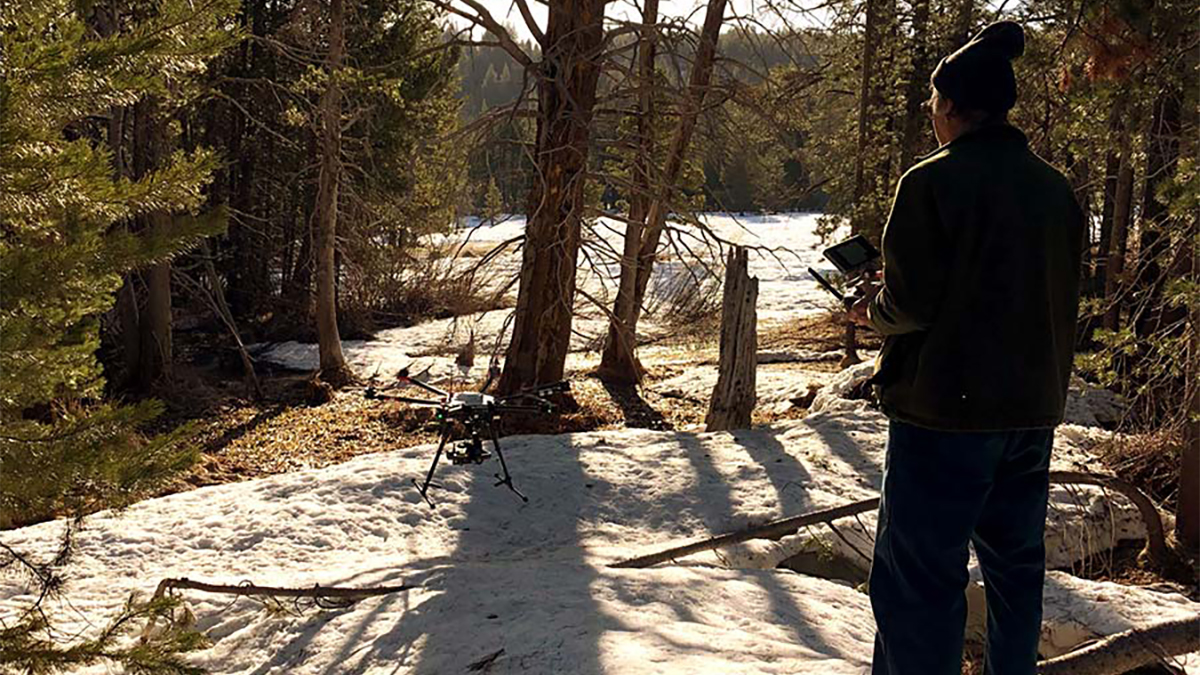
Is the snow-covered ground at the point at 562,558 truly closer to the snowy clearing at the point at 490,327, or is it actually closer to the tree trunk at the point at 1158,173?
the tree trunk at the point at 1158,173

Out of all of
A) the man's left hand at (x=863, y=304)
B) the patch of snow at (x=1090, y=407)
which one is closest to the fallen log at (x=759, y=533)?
the man's left hand at (x=863, y=304)

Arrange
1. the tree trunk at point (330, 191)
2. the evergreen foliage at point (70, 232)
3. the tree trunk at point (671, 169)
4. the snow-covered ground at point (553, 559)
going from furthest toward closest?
the tree trunk at point (330, 191)
the tree trunk at point (671, 169)
the snow-covered ground at point (553, 559)
the evergreen foliage at point (70, 232)

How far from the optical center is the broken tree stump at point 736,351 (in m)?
10.4

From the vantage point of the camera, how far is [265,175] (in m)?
22.3

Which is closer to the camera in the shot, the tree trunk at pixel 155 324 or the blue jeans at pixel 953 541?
the blue jeans at pixel 953 541

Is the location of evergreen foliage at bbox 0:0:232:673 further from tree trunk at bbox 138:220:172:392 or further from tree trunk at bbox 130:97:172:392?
tree trunk at bbox 138:220:172:392

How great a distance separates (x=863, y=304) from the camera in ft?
10.9

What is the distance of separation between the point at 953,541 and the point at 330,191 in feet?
44.7

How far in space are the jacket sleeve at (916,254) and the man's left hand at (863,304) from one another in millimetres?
306

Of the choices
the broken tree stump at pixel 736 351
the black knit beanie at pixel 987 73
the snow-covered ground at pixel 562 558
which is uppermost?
the black knit beanie at pixel 987 73

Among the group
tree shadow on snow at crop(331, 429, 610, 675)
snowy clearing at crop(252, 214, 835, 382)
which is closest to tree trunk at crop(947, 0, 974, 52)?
snowy clearing at crop(252, 214, 835, 382)

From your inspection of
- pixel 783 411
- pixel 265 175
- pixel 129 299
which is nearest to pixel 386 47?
pixel 265 175

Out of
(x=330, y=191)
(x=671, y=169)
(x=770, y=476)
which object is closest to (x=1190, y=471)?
(x=770, y=476)

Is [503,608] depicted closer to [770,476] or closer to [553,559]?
[553,559]
